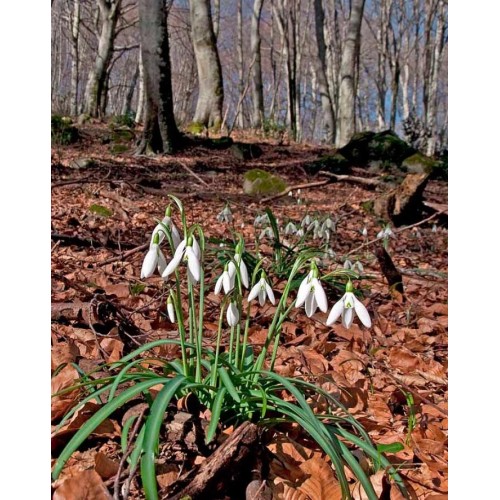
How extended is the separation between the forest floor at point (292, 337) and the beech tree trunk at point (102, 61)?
862 cm

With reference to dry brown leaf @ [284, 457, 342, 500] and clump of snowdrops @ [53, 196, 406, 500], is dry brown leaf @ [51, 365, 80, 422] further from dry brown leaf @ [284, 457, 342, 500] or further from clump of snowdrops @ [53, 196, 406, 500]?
dry brown leaf @ [284, 457, 342, 500]

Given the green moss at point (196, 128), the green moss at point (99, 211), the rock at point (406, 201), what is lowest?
the green moss at point (99, 211)

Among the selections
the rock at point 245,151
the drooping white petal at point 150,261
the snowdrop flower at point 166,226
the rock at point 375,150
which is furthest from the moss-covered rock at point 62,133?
the drooping white petal at point 150,261

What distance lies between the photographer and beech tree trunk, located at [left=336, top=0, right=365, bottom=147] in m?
11.9

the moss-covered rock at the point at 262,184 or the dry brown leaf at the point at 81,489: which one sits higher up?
the moss-covered rock at the point at 262,184

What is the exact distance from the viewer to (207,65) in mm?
11508

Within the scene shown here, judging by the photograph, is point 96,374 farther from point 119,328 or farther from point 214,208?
point 214,208

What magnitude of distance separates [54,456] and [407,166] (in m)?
7.71

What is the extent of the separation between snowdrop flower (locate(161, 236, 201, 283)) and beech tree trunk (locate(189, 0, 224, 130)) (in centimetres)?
1041

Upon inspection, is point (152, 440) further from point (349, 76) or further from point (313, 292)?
point (349, 76)

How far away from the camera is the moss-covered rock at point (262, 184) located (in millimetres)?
6434

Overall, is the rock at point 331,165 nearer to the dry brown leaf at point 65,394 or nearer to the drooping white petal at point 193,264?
the dry brown leaf at point 65,394

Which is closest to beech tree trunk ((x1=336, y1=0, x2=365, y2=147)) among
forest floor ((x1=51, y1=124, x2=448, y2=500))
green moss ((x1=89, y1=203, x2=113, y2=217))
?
forest floor ((x1=51, y1=124, x2=448, y2=500))
